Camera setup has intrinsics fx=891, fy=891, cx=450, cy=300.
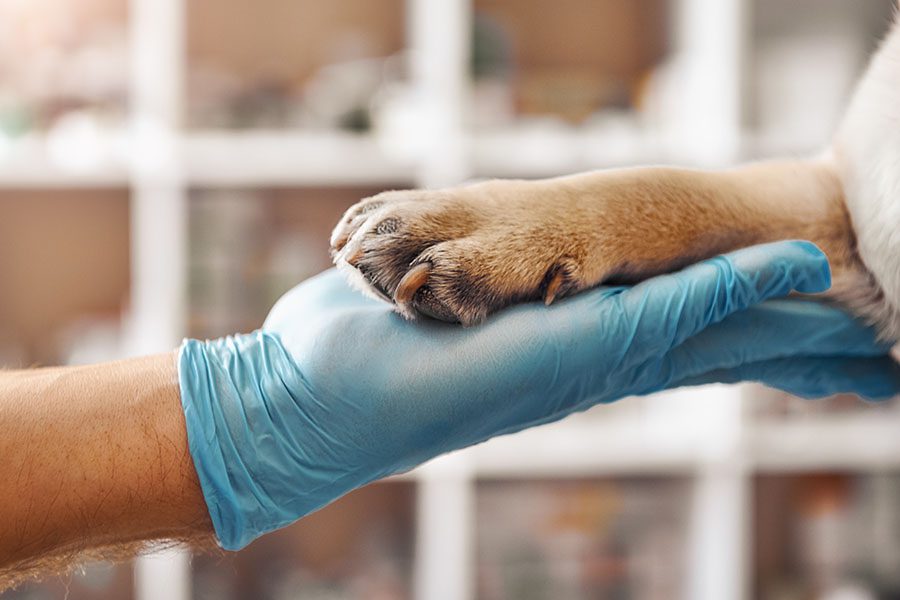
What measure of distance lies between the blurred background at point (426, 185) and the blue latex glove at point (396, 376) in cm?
125

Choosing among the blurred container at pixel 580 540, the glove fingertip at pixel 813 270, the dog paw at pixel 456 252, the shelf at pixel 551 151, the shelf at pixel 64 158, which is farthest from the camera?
the blurred container at pixel 580 540

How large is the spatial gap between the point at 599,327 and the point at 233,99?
5.19 feet

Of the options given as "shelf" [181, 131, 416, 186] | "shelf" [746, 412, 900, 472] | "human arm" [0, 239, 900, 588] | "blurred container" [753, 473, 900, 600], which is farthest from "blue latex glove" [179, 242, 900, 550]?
"blurred container" [753, 473, 900, 600]

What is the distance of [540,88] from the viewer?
2.26 m

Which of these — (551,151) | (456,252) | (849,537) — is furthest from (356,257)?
(849,537)

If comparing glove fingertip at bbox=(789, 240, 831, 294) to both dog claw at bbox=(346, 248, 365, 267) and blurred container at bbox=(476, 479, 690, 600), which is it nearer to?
dog claw at bbox=(346, 248, 365, 267)

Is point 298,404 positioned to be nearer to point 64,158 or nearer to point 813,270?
point 813,270

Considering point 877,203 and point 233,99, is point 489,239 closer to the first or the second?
point 877,203

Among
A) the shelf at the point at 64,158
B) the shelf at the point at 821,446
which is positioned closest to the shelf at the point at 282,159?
the shelf at the point at 64,158

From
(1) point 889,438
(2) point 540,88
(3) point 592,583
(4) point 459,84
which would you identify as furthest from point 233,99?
(1) point 889,438

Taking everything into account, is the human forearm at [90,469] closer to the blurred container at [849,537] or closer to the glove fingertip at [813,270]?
the glove fingertip at [813,270]

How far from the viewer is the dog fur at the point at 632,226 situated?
2.46ft

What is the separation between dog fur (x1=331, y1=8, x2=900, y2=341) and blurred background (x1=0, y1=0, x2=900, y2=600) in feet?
3.95

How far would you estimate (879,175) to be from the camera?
0.89 m
